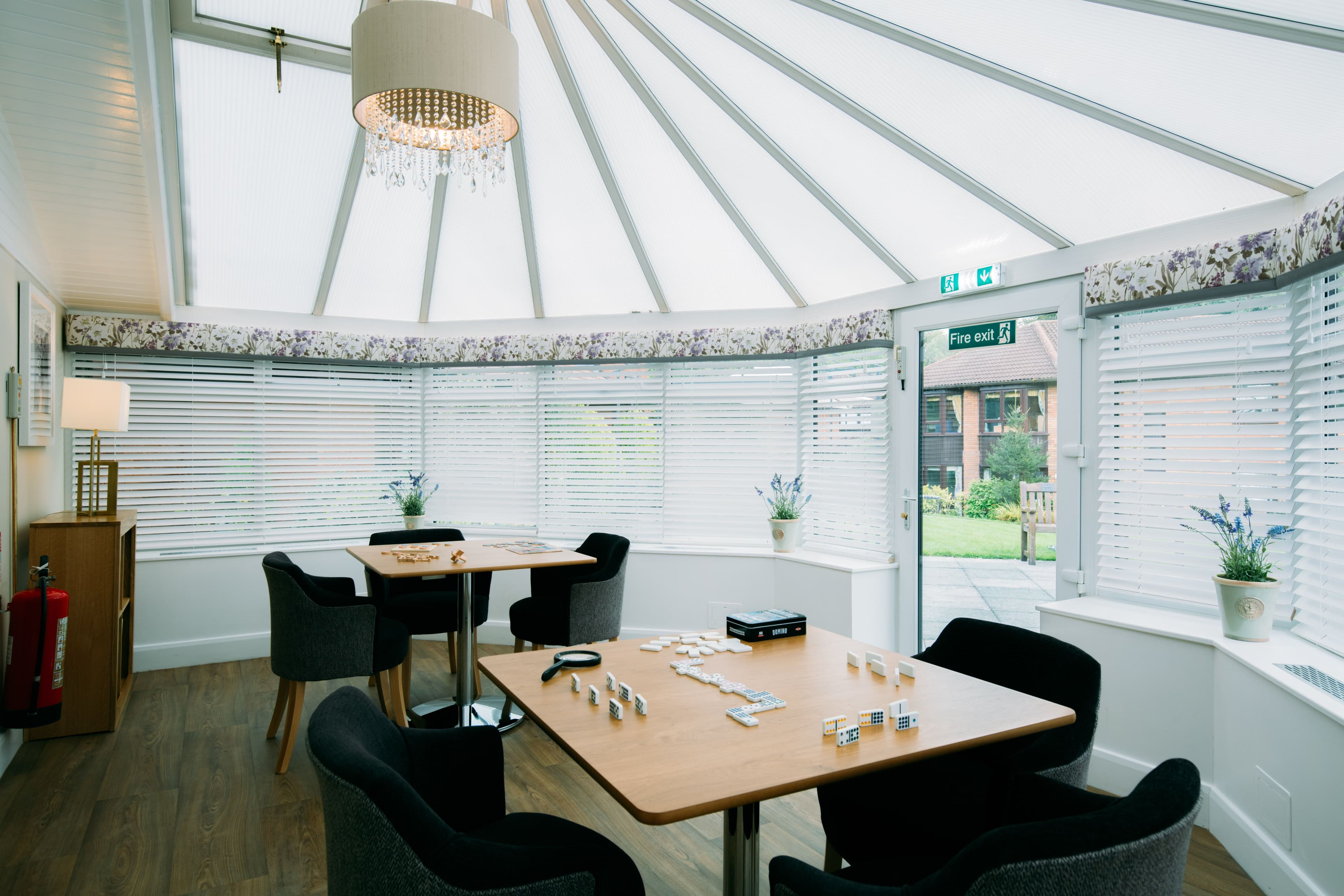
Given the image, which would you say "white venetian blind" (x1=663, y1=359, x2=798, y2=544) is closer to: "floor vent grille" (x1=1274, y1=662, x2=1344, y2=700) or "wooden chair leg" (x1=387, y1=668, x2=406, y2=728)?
"wooden chair leg" (x1=387, y1=668, x2=406, y2=728)

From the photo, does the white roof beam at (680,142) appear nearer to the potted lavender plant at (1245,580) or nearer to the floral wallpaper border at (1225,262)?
the floral wallpaper border at (1225,262)

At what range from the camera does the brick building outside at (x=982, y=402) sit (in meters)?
3.84

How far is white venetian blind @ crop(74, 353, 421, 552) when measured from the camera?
521 centimetres

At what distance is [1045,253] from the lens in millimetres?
3801

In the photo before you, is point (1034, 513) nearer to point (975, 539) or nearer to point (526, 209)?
point (975, 539)

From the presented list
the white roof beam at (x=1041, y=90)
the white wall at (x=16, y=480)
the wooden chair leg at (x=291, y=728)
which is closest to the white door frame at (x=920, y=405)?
the white roof beam at (x=1041, y=90)

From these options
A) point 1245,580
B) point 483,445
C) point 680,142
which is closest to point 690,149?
point 680,142

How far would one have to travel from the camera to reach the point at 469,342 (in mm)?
5840

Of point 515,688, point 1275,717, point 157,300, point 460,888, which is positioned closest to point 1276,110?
point 1275,717

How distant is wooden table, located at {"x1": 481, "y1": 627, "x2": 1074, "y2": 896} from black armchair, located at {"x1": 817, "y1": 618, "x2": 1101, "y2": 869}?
0.34 ft

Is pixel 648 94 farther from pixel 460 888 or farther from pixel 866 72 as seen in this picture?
pixel 460 888

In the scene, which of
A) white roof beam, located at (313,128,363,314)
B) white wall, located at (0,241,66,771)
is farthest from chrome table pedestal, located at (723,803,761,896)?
white roof beam, located at (313,128,363,314)

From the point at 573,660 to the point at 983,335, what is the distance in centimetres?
306

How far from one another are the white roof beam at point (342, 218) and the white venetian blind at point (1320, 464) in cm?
444
